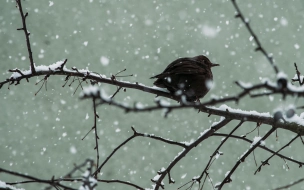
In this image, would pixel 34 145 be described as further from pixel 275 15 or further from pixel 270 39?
pixel 275 15

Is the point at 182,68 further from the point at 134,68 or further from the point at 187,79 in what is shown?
the point at 134,68

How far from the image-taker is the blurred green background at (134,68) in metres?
29.5

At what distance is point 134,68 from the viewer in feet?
125

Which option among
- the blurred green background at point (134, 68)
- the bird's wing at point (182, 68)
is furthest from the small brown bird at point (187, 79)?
the blurred green background at point (134, 68)

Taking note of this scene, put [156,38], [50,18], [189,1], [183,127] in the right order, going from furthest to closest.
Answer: [189,1] < [156,38] < [183,127] < [50,18]

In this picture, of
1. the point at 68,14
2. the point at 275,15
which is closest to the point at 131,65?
the point at 68,14

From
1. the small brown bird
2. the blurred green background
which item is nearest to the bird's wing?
the small brown bird

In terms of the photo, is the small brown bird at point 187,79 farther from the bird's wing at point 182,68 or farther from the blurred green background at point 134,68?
the blurred green background at point 134,68

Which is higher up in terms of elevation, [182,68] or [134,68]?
[134,68]

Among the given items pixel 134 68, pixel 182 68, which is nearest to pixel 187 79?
pixel 182 68

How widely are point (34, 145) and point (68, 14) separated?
511 inches

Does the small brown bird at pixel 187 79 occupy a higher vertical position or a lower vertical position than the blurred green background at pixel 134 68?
lower

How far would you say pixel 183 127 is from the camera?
112ft

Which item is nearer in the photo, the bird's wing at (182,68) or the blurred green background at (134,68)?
the bird's wing at (182,68)
